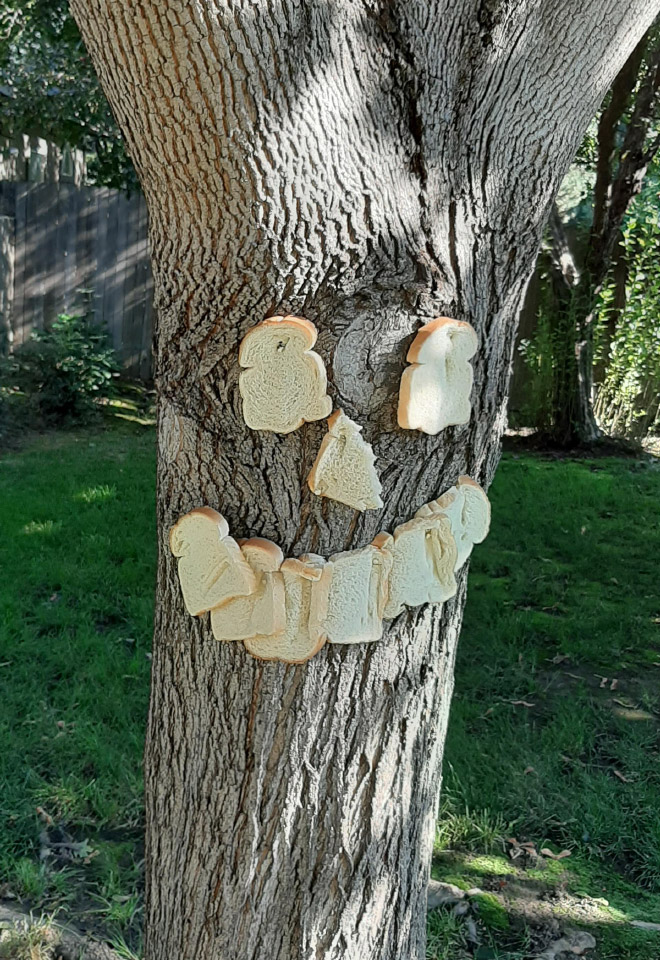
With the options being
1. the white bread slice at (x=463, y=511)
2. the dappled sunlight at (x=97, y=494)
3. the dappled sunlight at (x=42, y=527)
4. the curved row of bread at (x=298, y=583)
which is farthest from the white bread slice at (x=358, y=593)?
the dappled sunlight at (x=97, y=494)

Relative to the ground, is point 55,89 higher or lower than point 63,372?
higher

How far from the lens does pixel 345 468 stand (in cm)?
141

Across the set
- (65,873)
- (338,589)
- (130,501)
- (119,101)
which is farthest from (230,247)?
(130,501)

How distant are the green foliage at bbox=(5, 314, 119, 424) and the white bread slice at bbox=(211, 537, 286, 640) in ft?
21.0

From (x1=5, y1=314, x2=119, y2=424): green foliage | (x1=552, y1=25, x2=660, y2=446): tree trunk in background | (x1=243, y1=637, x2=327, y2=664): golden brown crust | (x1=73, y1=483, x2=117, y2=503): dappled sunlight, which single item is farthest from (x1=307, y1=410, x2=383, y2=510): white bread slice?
(x1=5, y1=314, x2=119, y2=424): green foliage

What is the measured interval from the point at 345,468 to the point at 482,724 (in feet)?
7.24

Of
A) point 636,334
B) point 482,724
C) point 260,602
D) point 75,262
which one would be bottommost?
point 482,724

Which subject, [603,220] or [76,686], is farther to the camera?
[603,220]

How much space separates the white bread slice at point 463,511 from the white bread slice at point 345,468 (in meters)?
0.14

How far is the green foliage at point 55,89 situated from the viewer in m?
4.85

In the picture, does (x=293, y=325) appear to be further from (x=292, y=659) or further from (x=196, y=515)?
(x=292, y=659)

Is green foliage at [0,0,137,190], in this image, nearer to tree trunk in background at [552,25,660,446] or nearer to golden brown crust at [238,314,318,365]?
golden brown crust at [238,314,318,365]

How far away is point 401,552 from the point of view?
4.90 feet

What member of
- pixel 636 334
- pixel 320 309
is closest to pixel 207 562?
pixel 320 309
